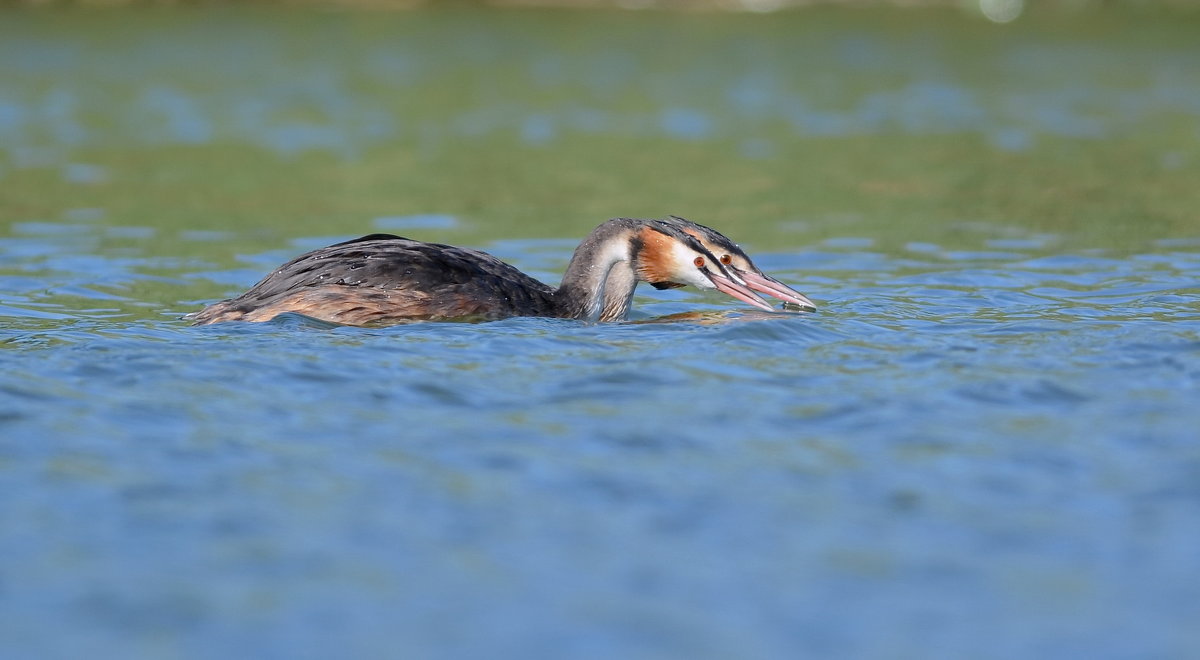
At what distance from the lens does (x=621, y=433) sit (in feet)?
20.9

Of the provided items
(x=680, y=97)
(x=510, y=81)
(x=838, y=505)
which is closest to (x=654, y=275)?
(x=838, y=505)

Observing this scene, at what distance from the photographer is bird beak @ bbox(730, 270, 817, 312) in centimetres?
924

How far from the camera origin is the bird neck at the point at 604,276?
938 centimetres

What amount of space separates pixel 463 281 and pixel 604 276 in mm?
984

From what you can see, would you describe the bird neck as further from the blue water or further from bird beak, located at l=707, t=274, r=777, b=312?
the blue water

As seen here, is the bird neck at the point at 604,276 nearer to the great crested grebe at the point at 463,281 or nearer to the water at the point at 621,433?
the great crested grebe at the point at 463,281

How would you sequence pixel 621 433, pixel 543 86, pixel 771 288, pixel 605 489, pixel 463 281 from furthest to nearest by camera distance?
pixel 543 86 < pixel 771 288 < pixel 463 281 < pixel 621 433 < pixel 605 489

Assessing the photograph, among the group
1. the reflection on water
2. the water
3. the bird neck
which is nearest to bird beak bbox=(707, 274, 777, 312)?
the water

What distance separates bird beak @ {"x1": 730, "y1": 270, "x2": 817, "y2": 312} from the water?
0.24 meters

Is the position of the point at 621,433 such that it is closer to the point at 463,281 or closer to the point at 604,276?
the point at 463,281


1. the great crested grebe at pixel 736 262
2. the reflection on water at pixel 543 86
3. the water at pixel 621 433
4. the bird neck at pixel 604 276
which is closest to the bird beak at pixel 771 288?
the great crested grebe at pixel 736 262

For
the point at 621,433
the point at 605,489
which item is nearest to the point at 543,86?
the point at 621,433

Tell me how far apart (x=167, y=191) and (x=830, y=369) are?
9.97 meters

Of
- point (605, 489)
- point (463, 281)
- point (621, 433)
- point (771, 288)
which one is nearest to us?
point (605, 489)
